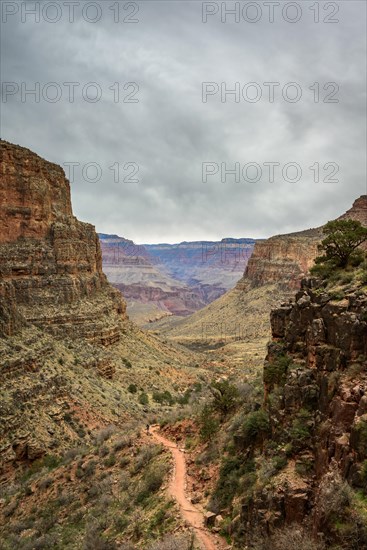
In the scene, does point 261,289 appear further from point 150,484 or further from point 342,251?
point 150,484

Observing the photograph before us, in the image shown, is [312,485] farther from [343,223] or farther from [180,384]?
[180,384]

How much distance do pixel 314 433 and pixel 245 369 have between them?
49.1m


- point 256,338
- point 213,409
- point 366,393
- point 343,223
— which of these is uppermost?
point 343,223

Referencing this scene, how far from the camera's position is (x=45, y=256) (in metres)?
50.3

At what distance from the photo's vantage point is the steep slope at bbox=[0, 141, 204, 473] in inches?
1209

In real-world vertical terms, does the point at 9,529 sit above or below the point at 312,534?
below

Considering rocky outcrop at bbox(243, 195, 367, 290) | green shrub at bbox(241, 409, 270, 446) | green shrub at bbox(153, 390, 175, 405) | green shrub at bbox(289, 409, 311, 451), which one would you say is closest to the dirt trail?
green shrub at bbox(241, 409, 270, 446)

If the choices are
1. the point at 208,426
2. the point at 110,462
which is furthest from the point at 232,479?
the point at 110,462

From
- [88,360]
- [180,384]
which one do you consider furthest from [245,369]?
[88,360]

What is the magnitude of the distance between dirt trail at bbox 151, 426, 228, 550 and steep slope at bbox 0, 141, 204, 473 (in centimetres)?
1185

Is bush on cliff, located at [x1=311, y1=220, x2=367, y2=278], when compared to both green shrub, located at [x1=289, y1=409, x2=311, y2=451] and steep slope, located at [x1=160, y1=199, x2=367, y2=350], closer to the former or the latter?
green shrub, located at [x1=289, y1=409, x2=311, y2=451]

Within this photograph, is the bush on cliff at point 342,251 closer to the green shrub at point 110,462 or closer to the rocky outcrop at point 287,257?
the green shrub at point 110,462

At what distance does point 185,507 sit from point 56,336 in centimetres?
3321

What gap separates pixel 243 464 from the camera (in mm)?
15836
